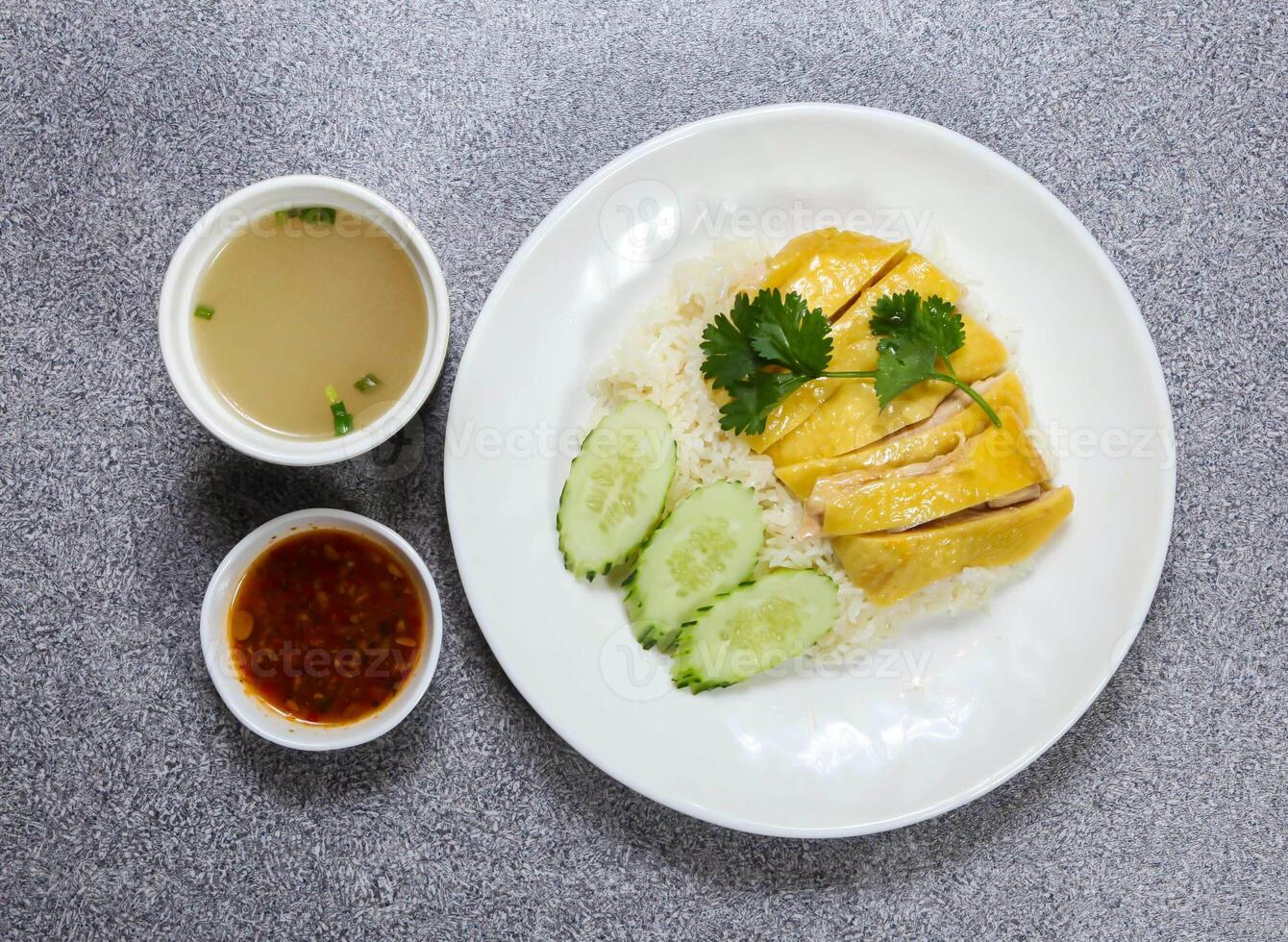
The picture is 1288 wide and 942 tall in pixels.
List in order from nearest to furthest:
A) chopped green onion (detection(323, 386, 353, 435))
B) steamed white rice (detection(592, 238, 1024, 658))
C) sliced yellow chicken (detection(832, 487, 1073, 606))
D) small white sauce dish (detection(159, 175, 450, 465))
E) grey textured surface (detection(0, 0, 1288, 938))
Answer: small white sauce dish (detection(159, 175, 450, 465)) → chopped green onion (detection(323, 386, 353, 435)) → sliced yellow chicken (detection(832, 487, 1073, 606)) → steamed white rice (detection(592, 238, 1024, 658)) → grey textured surface (detection(0, 0, 1288, 938))

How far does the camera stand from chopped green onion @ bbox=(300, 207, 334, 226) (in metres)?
2.12

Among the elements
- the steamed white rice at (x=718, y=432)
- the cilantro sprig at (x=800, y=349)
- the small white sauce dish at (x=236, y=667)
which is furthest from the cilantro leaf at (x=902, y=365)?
the small white sauce dish at (x=236, y=667)

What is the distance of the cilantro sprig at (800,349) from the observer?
222 centimetres

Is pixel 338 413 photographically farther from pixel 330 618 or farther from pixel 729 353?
pixel 729 353

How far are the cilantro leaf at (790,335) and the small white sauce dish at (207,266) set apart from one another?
0.75 metres

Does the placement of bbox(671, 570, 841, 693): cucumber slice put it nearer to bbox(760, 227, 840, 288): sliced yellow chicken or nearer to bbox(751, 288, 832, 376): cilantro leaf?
bbox(751, 288, 832, 376): cilantro leaf

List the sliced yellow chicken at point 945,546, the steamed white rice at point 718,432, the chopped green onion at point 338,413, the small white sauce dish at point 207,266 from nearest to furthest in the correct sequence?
the small white sauce dish at point 207,266 < the chopped green onion at point 338,413 < the sliced yellow chicken at point 945,546 < the steamed white rice at point 718,432

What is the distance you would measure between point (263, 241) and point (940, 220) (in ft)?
5.64

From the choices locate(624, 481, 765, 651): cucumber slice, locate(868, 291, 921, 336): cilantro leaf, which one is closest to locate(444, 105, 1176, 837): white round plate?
locate(624, 481, 765, 651): cucumber slice

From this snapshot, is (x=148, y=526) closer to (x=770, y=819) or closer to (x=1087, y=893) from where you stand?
(x=770, y=819)

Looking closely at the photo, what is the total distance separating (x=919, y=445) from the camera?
2.33 meters

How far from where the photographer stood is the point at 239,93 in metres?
2.63

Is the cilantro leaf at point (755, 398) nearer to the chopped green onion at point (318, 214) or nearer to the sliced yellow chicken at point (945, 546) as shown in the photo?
the sliced yellow chicken at point (945, 546)

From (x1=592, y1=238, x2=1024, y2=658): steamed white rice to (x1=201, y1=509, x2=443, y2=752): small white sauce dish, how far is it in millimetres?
667
